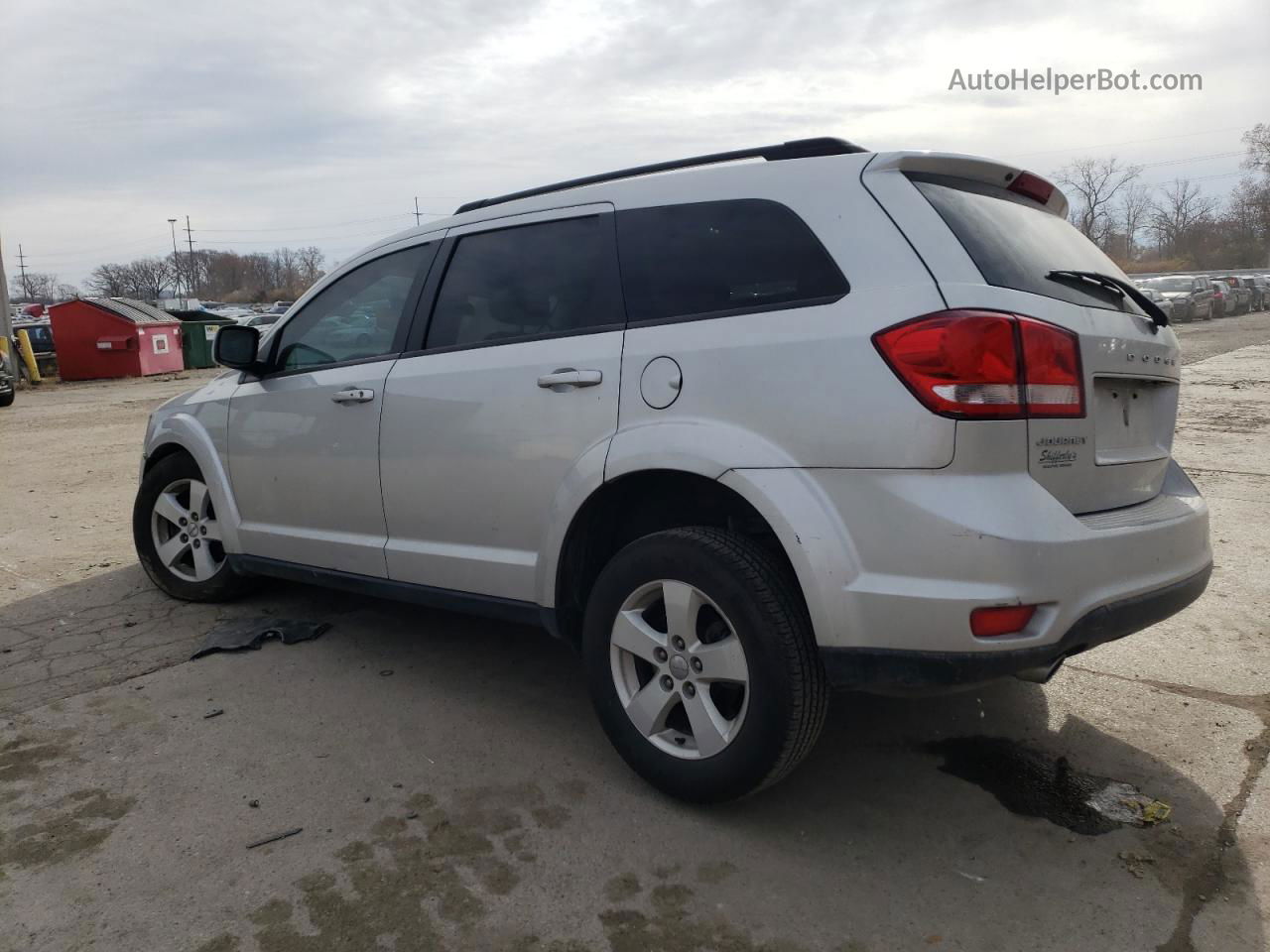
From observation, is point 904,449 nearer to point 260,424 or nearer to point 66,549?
point 260,424

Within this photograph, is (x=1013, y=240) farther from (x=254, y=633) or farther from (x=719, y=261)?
(x=254, y=633)

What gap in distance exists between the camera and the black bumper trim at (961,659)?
2.54 m

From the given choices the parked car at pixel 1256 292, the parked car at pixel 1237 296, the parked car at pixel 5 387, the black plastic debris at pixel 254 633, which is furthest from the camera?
the parked car at pixel 1256 292

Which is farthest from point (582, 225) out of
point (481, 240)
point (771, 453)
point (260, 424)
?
point (260, 424)

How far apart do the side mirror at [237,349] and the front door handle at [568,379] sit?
1878mm

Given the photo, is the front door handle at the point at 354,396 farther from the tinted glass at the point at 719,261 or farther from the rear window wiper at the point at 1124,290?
the rear window wiper at the point at 1124,290

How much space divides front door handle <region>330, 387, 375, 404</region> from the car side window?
0.16m

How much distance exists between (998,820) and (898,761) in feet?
1.45

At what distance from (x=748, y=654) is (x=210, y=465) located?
10.4 feet

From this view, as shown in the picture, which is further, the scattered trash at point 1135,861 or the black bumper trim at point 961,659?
the scattered trash at point 1135,861

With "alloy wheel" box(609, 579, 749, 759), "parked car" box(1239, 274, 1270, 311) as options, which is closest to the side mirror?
"alloy wheel" box(609, 579, 749, 759)

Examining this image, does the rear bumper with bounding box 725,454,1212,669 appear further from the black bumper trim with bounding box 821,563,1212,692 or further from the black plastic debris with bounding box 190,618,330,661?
the black plastic debris with bounding box 190,618,330,661

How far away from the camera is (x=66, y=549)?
643cm

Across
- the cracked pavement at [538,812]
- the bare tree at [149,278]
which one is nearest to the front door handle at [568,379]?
the cracked pavement at [538,812]
